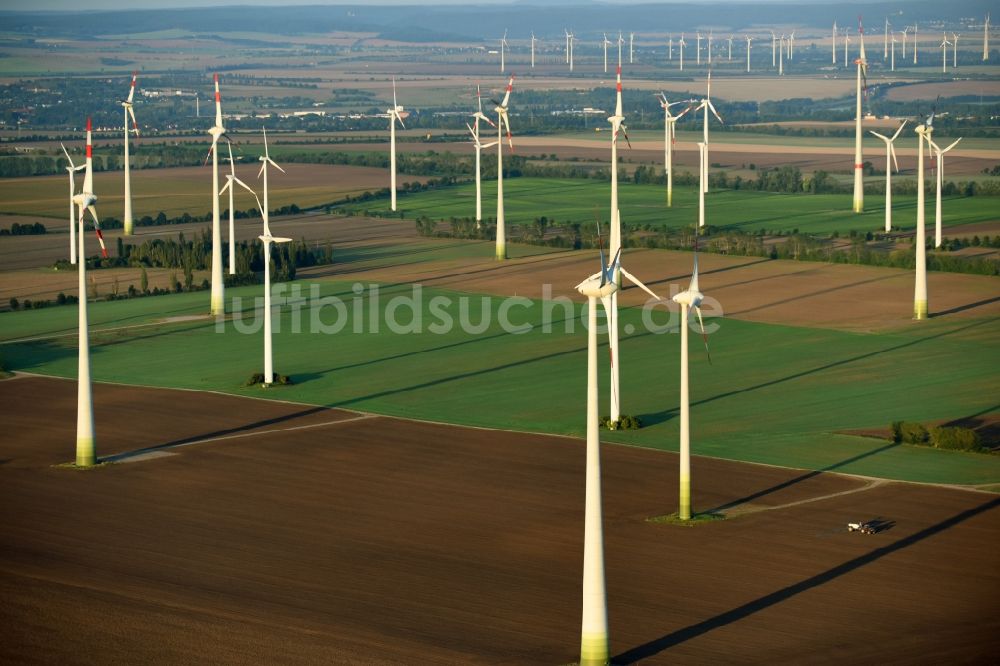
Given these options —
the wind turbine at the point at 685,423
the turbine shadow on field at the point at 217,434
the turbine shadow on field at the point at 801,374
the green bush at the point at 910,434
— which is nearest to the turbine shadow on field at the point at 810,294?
the turbine shadow on field at the point at 801,374

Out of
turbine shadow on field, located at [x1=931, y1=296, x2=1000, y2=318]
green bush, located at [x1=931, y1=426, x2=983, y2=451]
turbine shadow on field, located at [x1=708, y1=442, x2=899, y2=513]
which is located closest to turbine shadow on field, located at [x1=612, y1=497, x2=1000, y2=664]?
turbine shadow on field, located at [x1=708, y1=442, x2=899, y2=513]

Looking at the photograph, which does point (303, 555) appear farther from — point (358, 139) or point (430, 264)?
point (358, 139)

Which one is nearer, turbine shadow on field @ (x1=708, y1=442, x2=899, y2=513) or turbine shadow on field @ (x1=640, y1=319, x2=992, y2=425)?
turbine shadow on field @ (x1=708, y1=442, x2=899, y2=513)

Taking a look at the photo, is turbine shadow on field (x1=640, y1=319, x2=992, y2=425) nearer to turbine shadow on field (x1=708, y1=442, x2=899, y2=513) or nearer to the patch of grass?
turbine shadow on field (x1=708, y1=442, x2=899, y2=513)

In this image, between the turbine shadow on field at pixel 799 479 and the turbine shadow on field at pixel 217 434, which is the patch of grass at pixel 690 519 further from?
the turbine shadow on field at pixel 217 434

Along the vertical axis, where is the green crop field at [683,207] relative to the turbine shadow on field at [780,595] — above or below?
above

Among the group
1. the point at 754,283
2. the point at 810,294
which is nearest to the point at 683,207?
the point at 754,283
